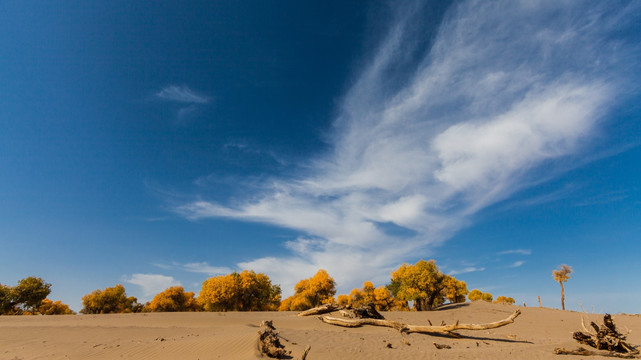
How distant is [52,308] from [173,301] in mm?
24639

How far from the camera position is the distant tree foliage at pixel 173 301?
61.3 meters

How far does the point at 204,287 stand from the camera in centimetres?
5153

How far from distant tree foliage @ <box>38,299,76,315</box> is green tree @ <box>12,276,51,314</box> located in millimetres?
10150

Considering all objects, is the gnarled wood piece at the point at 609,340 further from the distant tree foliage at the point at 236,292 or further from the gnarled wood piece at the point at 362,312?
the distant tree foliage at the point at 236,292

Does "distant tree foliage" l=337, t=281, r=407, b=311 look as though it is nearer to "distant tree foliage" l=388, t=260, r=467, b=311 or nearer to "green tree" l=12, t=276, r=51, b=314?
"distant tree foliage" l=388, t=260, r=467, b=311

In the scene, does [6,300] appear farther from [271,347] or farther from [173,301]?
[271,347]

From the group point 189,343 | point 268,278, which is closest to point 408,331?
point 189,343

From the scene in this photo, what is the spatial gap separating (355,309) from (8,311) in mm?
61564

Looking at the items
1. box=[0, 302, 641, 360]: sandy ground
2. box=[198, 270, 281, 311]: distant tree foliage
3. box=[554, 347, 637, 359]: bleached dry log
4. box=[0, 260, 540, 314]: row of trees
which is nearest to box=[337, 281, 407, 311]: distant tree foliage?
→ box=[0, 260, 540, 314]: row of trees

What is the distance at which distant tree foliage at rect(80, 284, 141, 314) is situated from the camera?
6050 centimetres

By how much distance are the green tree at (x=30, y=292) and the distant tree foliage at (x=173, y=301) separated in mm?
17701

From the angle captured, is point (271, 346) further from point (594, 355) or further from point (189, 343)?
point (594, 355)

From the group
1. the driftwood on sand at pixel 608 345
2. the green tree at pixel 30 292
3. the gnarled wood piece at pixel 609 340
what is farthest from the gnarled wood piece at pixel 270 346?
the green tree at pixel 30 292

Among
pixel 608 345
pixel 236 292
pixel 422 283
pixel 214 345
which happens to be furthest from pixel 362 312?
pixel 236 292
